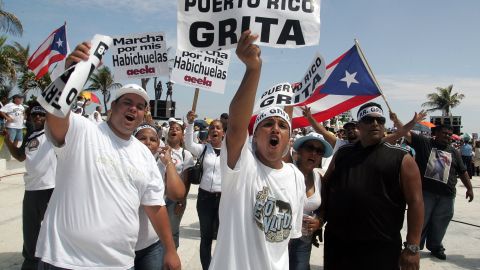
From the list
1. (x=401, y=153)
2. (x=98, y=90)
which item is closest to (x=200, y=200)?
(x=401, y=153)

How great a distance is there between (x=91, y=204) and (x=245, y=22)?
1.49m

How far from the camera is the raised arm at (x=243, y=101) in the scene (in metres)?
2.05

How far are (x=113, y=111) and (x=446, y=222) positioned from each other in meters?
5.50

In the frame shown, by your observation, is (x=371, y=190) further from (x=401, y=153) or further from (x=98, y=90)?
(x=98, y=90)

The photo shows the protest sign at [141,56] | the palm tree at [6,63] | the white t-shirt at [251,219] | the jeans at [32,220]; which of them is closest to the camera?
the white t-shirt at [251,219]

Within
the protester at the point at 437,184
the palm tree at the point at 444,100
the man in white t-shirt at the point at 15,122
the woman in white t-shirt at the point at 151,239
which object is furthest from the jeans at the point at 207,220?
the palm tree at the point at 444,100

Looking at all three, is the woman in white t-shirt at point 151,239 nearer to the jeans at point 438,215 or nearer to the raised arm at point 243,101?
the raised arm at point 243,101

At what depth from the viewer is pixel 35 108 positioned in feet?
15.0

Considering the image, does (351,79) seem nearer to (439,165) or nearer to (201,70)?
(439,165)

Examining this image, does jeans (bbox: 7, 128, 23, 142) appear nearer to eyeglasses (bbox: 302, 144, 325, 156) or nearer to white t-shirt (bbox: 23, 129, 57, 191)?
white t-shirt (bbox: 23, 129, 57, 191)

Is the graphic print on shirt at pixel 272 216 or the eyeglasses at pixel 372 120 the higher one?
the eyeglasses at pixel 372 120

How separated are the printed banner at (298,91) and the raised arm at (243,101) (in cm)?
208

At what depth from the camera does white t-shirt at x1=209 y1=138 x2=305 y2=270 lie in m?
2.20

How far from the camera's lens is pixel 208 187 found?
4.96 m
